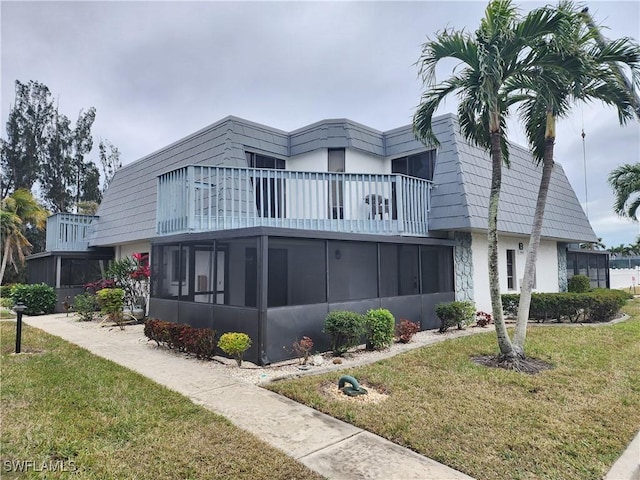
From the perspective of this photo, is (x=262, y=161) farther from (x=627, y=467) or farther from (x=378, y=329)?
(x=627, y=467)

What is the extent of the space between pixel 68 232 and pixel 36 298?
2953 mm

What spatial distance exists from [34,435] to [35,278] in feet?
57.1

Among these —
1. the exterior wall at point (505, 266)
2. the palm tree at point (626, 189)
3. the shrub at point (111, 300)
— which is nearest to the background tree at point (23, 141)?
the shrub at point (111, 300)

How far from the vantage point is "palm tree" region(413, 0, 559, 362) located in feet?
20.5

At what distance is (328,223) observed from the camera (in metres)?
9.24

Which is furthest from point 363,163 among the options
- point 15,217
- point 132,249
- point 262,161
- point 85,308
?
point 15,217

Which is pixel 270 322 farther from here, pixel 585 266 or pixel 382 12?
pixel 585 266

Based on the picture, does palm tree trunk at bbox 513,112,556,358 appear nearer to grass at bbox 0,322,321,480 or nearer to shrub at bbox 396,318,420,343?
shrub at bbox 396,318,420,343

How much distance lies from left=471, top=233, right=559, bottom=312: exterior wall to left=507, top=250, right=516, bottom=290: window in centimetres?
7

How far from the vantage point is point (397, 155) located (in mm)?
12672

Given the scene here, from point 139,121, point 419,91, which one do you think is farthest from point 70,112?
point 419,91

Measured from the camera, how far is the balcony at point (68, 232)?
15941mm

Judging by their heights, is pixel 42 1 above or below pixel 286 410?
above

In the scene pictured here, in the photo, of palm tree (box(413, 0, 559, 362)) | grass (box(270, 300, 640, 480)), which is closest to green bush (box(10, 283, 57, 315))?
grass (box(270, 300, 640, 480))
